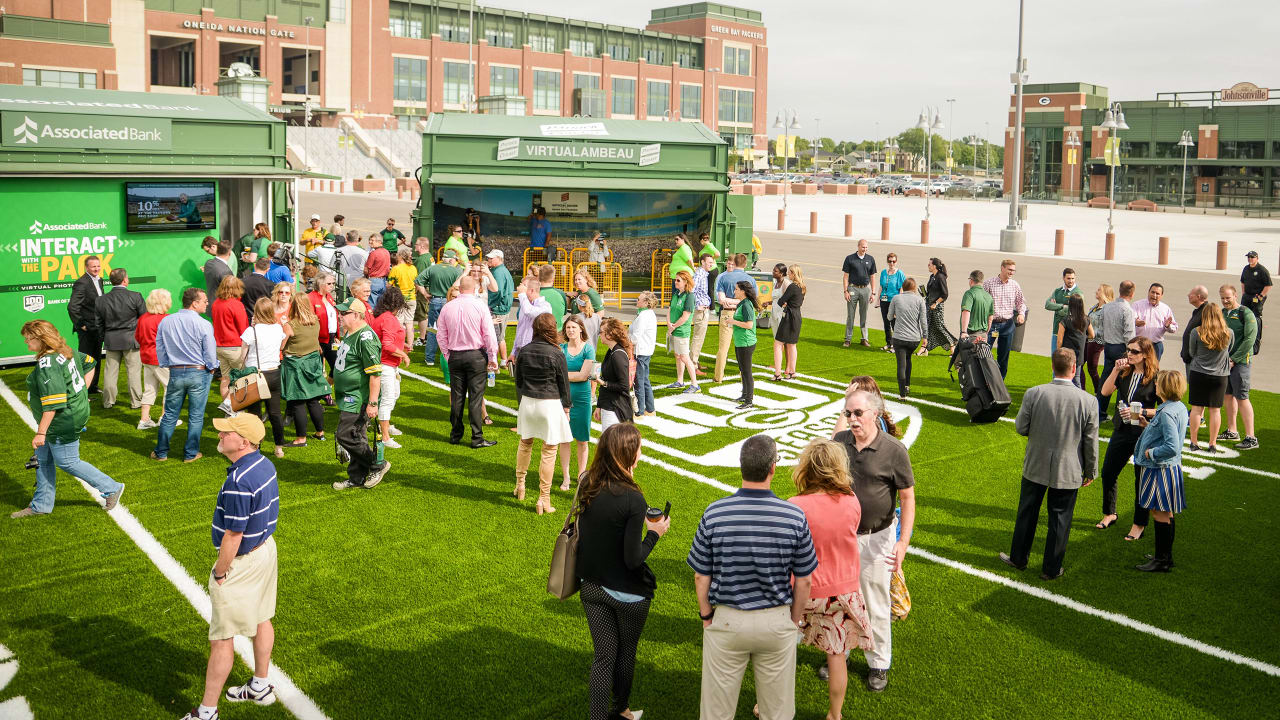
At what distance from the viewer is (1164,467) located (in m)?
8.24

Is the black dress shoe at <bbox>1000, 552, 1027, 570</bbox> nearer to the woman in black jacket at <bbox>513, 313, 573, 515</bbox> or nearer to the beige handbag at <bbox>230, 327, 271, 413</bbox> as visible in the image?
the woman in black jacket at <bbox>513, 313, 573, 515</bbox>

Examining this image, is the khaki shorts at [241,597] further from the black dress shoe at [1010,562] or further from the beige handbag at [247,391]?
the black dress shoe at [1010,562]

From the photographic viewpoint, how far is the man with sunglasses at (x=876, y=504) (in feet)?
20.6

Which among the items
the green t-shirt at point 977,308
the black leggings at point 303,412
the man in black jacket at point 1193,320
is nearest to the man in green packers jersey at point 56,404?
the black leggings at point 303,412

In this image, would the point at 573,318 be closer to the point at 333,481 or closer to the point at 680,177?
the point at 333,481

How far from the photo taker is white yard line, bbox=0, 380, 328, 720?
614cm

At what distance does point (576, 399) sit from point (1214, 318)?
6799 mm

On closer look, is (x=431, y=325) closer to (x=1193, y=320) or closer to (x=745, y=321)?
(x=745, y=321)

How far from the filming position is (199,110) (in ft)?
55.4

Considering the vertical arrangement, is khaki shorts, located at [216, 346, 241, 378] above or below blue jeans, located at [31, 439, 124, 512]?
above

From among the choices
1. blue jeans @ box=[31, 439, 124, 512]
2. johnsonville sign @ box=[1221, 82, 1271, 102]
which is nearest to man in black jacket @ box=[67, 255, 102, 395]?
blue jeans @ box=[31, 439, 124, 512]

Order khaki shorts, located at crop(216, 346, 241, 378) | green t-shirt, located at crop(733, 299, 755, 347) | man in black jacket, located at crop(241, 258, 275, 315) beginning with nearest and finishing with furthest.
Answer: khaki shorts, located at crop(216, 346, 241, 378), green t-shirt, located at crop(733, 299, 755, 347), man in black jacket, located at crop(241, 258, 275, 315)

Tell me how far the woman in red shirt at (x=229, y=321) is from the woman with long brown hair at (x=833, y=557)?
25.6 feet

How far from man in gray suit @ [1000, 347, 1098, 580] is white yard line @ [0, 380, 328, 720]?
5.34 m
